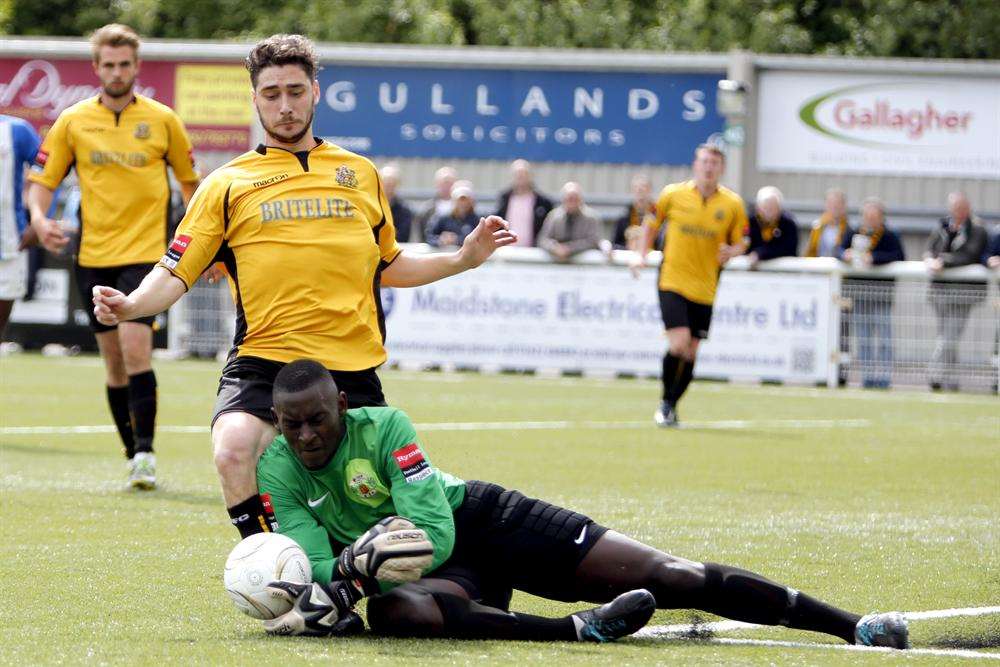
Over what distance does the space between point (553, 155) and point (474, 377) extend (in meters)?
→ 7.33

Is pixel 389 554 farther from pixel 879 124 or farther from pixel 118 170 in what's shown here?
pixel 879 124

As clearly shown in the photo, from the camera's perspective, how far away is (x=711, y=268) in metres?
15.3

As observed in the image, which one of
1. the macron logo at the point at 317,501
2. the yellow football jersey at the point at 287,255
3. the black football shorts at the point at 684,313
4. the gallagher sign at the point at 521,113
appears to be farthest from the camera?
the gallagher sign at the point at 521,113

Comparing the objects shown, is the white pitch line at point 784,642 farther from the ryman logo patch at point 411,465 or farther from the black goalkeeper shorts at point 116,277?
the black goalkeeper shorts at point 116,277

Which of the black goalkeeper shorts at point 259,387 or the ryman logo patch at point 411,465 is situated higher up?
the black goalkeeper shorts at point 259,387

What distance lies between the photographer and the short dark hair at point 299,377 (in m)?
5.88

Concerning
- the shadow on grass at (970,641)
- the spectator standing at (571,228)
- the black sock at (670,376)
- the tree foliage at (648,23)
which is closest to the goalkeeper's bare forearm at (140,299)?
the shadow on grass at (970,641)

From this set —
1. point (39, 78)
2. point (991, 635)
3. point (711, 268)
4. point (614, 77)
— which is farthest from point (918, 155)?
point (991, 635)

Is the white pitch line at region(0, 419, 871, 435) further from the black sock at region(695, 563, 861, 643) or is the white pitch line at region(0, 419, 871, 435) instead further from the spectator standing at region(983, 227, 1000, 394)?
the black sock at region(695, 563, 861, 643)

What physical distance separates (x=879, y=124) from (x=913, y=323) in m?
6.18

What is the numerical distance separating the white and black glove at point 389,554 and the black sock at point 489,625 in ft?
0.61

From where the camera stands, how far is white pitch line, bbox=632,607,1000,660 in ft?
19.1

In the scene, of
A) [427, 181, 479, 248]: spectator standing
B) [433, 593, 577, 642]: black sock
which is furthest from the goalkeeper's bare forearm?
[427, 181, 479, 248]: spectator standing

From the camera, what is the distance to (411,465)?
594 cm
